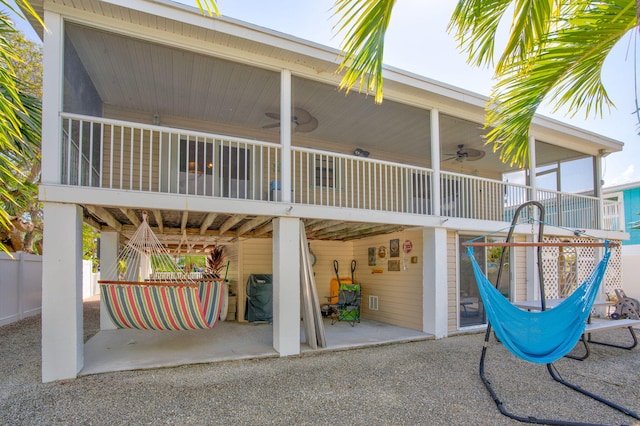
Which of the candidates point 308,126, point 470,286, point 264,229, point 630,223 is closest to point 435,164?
point 470,286

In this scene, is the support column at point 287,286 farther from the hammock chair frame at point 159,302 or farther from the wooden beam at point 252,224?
the hammock chair frame at point 159,302

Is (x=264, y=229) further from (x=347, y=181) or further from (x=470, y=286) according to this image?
(x=470, y=286)

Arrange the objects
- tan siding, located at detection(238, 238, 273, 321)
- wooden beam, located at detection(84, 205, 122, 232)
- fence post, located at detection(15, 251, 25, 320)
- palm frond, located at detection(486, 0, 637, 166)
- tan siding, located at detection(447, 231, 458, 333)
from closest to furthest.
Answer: palm frond, located at detection(486, 0, 637, 166)
wooden beam, located at detection(84, 205, 122, 232)
tan siding, located at detection(447, 231, 458, 333)
tan siding, located at detection(238, 238, 273, 321)
fence post, located at detection(15, 251, 25, 320)

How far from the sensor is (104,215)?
550cm

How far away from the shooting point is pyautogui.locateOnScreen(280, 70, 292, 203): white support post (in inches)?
213

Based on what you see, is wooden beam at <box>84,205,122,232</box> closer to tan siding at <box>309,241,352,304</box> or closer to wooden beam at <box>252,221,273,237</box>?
wooden beam at <box>252,221,273,237</box>

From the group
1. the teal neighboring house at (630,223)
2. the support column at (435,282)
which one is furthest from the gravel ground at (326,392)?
the teal neighboring house at (630,223)

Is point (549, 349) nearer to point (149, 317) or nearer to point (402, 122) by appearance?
point (149, 317)

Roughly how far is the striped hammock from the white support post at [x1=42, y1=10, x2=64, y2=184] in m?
1.58

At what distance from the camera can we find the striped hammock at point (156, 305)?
187 inches

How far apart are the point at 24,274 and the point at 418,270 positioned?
9162mm

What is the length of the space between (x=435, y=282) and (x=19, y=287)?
368 inches

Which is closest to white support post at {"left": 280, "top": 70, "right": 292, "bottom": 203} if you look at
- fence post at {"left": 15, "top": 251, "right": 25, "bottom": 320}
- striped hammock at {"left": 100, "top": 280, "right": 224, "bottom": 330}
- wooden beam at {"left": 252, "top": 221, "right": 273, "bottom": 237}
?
wooden beam at {"left": 252, "top": 221, "right": 273, "bottom": 237}

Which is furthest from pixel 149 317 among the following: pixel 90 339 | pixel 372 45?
pixel 372 45
